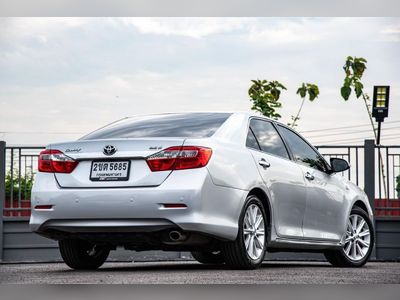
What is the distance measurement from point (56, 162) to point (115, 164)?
622 mm

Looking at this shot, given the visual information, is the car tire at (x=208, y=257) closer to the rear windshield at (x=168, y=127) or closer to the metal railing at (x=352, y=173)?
the rear windshield at (x=168, y=127)

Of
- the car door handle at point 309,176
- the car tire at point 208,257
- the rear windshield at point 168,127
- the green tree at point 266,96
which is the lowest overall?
the car tire at point 208,257

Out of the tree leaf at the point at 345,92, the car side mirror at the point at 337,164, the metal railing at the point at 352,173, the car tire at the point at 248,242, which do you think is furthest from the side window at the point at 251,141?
the tree leaf at the point at 345,92

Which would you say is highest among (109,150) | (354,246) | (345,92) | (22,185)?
(345,92)

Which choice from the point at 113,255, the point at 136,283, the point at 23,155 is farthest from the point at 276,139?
the point at 23,155

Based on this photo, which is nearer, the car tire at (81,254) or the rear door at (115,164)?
the rear door at (115,164)

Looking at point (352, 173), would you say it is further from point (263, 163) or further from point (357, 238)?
point (263, 163)

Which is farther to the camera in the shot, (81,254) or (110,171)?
(81,254)

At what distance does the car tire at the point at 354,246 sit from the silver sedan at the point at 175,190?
1.10 m

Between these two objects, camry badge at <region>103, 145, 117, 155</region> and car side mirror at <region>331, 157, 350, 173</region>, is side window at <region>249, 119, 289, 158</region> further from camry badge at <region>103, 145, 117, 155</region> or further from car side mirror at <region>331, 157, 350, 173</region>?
camry badge at <region>103, 145, 117, 155</region>

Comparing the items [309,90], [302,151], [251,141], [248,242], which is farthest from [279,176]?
[309,90]

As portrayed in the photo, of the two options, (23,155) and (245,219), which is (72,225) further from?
(23,155)

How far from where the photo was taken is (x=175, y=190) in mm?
7527

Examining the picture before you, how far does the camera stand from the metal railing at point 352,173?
13.3m
